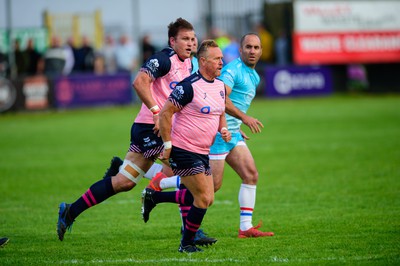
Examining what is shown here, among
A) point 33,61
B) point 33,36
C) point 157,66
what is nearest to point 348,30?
point 33,36

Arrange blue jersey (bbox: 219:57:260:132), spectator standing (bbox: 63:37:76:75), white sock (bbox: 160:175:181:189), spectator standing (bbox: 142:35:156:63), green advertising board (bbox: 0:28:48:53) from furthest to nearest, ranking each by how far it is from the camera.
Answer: spectator standing (bbox: 142:35:156:63) → spectator standing (bbox: 63:37:76:75) → green advertising board (bbox: 0:28:48:53) → white sock (bbox: 160:175:181:189) → blue jersey (bbox: 219:57:260:132)

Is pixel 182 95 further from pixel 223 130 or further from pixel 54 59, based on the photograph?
pixel 54 59

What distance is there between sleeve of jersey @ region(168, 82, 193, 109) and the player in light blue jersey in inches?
45.0

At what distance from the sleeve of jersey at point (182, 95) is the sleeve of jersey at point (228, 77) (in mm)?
1312

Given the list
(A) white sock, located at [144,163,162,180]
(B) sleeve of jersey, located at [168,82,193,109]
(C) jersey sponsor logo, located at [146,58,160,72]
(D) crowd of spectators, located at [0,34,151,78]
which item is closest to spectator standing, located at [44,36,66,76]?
(D) crowd of spectators, located at [0,34,151,78]

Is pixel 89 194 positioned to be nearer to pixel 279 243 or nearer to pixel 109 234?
pixel 109 234

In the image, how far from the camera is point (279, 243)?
8.54 meters

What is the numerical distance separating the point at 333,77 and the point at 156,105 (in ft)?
79.5

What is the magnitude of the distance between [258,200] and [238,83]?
123 inches

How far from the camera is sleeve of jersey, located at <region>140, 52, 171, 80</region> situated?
864 cm

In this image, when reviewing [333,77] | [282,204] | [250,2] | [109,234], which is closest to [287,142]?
[282,204]

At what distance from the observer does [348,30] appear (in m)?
31.9

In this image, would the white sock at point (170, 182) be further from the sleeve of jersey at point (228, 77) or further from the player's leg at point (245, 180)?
the sleeve of jersey at point (228, 77)

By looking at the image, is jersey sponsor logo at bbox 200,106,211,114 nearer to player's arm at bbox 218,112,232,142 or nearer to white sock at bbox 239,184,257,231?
player's arm at bbox 218,112,232,142
